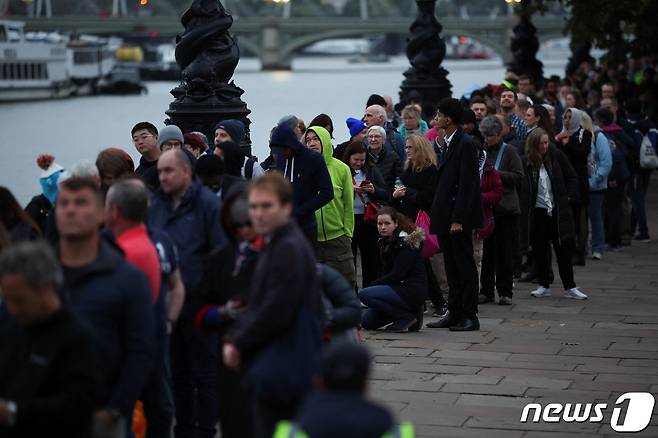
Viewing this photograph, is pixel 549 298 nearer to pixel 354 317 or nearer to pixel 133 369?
pixel 354 317

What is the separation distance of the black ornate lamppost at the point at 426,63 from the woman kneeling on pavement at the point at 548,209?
6880mm

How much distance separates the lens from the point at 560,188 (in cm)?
1268

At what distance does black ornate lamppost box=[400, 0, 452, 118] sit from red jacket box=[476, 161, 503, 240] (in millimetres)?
7618

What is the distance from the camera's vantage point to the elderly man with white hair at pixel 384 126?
1325 cm

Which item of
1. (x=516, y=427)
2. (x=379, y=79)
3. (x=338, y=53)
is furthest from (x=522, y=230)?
(x=338, y=53)

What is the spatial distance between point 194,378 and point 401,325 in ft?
12.2

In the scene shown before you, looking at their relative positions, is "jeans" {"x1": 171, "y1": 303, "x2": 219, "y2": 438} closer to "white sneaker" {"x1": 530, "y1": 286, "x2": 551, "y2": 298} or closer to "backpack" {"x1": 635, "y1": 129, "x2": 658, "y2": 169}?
"white sneaker" {"x1": 530, "y1": 286, "x2": 551, "y2": 298}

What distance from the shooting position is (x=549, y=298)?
12945 mm

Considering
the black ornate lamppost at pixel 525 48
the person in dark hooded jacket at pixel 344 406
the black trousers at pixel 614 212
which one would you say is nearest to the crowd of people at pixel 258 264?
the person in dark hooded jacket at pixel 344 406

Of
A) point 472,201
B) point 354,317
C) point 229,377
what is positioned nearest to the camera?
point 354,317

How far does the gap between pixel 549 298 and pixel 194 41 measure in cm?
369

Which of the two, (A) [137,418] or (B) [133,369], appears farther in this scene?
(A) [137,418]

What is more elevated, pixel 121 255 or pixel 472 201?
→ pixel 121 255

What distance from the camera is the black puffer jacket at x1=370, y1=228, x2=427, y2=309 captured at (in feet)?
36.0
